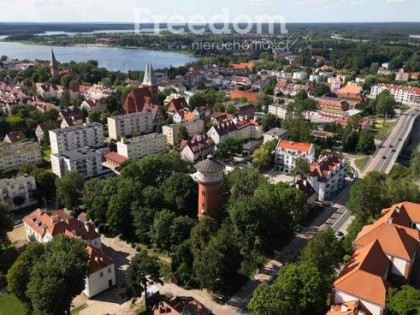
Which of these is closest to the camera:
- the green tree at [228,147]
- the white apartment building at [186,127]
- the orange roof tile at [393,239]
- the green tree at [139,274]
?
the green tree at [139,274]

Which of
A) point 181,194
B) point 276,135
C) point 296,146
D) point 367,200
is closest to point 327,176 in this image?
point 367,200

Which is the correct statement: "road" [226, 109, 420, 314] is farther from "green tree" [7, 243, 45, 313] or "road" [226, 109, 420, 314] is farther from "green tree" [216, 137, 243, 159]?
"green tree" [216, 137, 243, 159]

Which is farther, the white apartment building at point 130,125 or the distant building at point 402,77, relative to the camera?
the distant building at point 402,77

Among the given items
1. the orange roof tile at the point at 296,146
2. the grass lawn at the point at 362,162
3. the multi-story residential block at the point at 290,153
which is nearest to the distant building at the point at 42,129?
the multi-story residential block at the point at 290,153

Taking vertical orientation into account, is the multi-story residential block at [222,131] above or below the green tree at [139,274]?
above

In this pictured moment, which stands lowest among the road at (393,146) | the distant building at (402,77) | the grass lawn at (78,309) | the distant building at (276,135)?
the grass lawn at (78,309)

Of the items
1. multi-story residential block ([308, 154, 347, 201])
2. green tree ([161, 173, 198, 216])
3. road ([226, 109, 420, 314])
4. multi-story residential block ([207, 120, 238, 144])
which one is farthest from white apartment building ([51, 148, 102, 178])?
road ([226, 109, 420, 314])

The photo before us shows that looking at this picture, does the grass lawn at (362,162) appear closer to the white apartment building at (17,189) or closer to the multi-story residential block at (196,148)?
the multi-story residential block at (196,148)
